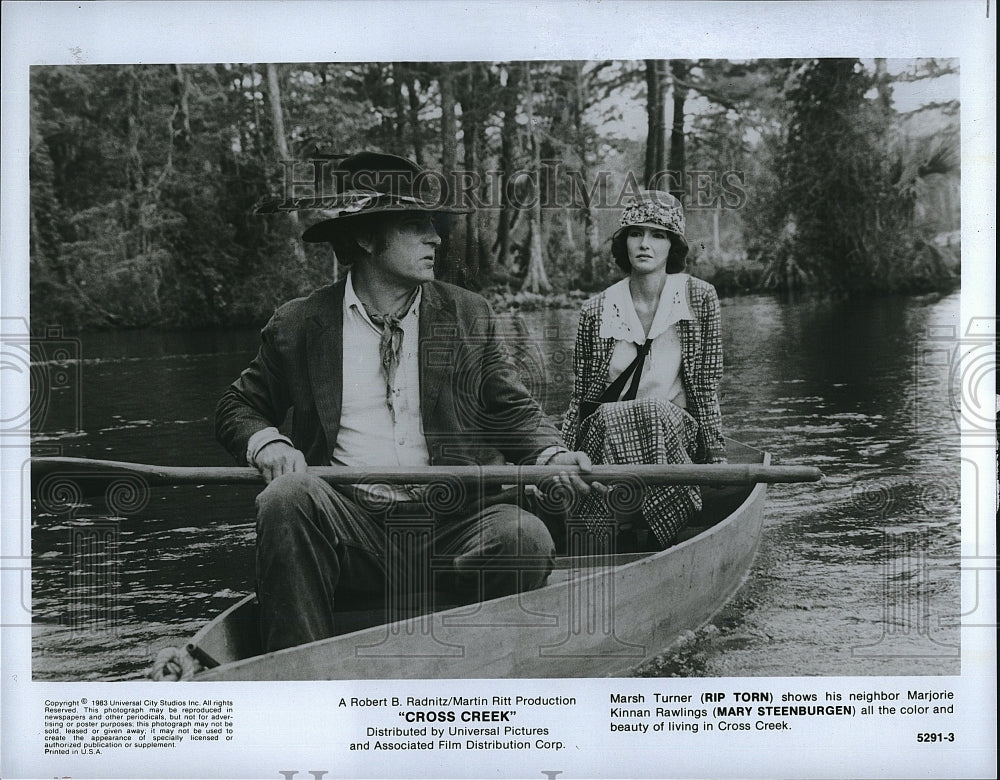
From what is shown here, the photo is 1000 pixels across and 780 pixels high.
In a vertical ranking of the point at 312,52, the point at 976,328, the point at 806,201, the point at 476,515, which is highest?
the point at 312,52

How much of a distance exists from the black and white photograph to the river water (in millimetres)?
17

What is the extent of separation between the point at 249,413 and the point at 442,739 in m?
1.73

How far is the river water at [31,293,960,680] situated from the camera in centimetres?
498

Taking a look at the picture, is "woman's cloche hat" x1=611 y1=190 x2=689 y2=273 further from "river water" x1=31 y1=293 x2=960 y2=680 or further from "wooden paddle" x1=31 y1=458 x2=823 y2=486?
"wooden paddle" x1=31 y1=458 x2=823 y2=486

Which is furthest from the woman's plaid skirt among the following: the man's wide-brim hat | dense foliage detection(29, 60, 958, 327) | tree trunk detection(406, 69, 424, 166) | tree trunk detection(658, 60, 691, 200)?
tree trunk detection(406, 69, 424, 166)

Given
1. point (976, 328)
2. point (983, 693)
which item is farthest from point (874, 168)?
point (983, 693)

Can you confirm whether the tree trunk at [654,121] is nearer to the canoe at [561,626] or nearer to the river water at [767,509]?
the river water at [767,509]

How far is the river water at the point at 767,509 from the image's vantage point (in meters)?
4.98

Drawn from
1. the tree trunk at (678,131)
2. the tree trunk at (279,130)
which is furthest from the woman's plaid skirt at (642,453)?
the tree trunk at (279,130)

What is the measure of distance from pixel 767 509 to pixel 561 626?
3.74 ft

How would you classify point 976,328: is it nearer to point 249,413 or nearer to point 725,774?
point 725,774

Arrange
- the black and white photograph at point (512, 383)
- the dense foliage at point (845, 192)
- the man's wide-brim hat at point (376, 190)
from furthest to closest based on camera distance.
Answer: the dense foliage at point (845, 192) → the man's wide-brim hat at point (376, 190) → the black and white photograph at point (512, 383)

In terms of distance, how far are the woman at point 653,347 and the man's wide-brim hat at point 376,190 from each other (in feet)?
2.66

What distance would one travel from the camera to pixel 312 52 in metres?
5.05
